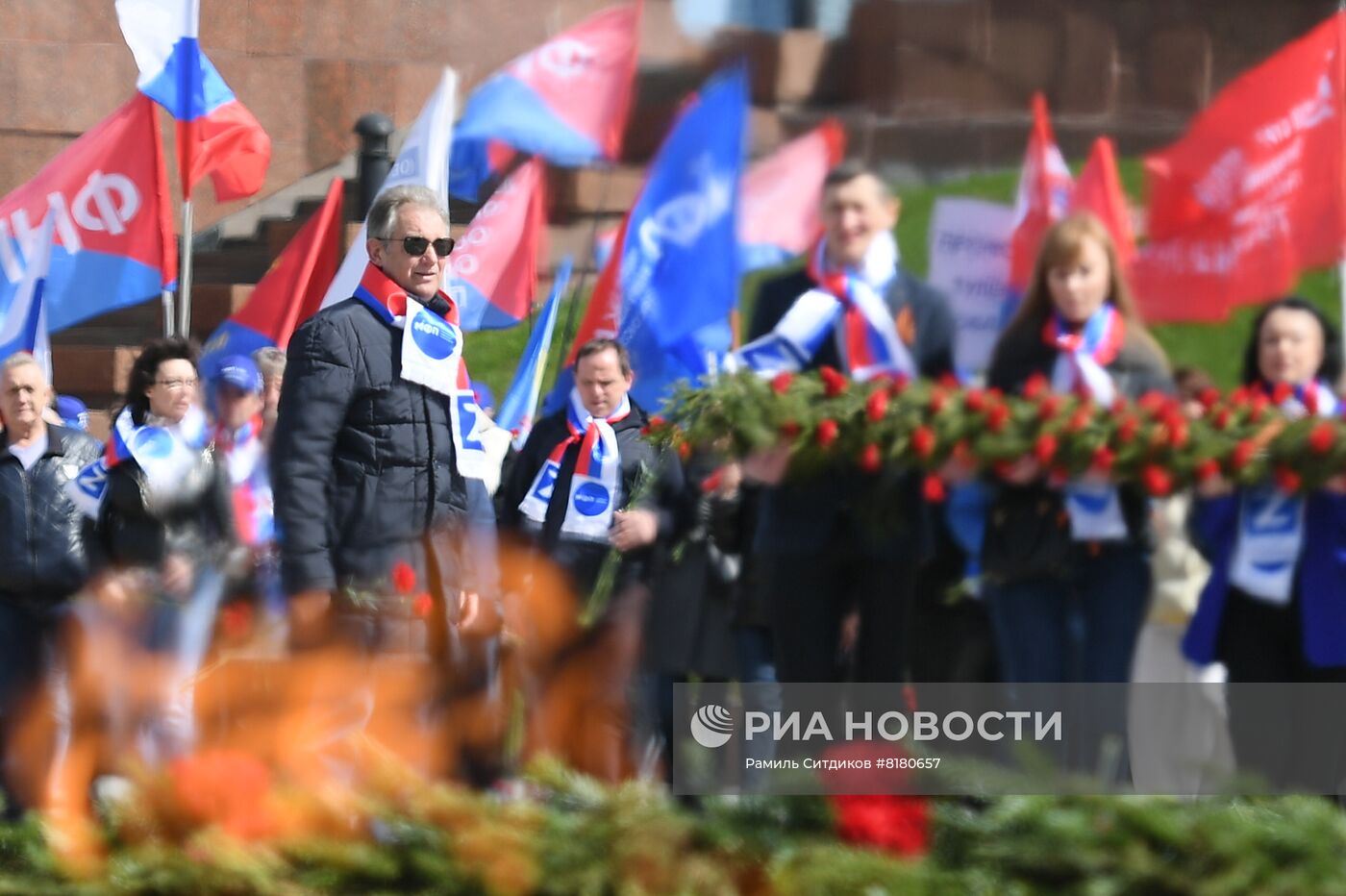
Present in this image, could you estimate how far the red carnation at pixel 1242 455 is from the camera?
443 centimetres

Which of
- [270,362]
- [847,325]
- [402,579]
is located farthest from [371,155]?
[847,325]

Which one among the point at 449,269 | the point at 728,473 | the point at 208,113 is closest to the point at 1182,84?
the point at 728,473

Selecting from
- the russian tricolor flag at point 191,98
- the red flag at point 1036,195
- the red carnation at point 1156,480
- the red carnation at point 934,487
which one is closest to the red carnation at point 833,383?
the red carnation at point 934,487

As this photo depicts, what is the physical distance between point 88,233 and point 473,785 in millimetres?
5076

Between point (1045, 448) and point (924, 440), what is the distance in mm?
245

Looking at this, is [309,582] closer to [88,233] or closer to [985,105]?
[985,105]

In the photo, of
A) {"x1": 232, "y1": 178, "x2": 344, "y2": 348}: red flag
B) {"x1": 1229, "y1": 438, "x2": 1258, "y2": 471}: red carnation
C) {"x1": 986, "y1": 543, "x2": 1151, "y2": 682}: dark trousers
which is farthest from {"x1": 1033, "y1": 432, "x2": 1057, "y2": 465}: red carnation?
{"x1": 232, "y1": 178, "x2": 344, "y2": 348}: red flag

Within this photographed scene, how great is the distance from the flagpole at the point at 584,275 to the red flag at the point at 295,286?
3.54 feet

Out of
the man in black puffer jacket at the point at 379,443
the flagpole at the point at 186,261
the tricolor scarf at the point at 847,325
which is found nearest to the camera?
the tricolor scarf at the point at 847,325

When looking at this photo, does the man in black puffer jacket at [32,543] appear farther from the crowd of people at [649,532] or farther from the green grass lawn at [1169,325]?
the green grass lawn at [1169,325]

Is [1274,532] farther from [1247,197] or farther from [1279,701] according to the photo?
[1247,197]

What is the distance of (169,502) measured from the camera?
20.9 ft

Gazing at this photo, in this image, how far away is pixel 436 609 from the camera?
5.39m

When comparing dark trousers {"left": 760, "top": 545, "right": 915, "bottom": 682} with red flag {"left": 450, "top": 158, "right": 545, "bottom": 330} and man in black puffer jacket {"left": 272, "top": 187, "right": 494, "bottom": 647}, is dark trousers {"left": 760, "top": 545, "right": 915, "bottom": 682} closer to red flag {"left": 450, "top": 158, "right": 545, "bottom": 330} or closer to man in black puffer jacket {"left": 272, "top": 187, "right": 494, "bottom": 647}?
man in black puffer jacket {"left": 272, "top": 187, "right": 494, "bottom": 647}
